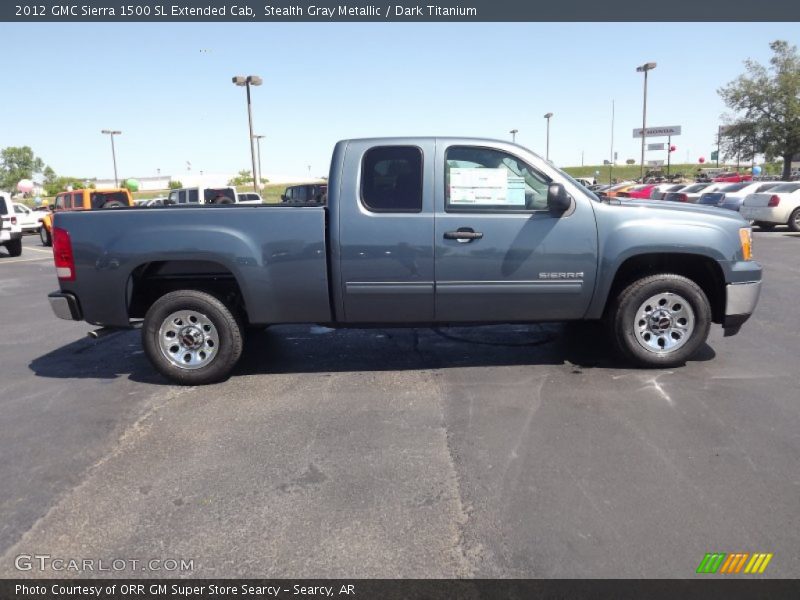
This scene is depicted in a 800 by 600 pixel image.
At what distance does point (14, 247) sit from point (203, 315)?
15.8 meters

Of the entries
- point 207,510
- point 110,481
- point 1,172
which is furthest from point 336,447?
point 1,172

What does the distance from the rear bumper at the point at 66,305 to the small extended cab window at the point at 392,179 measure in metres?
2.56

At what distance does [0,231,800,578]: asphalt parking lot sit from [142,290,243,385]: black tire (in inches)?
5.9

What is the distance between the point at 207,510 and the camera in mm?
3148

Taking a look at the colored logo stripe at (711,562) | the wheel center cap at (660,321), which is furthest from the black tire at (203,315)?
the colored logo stripe at (711,562)

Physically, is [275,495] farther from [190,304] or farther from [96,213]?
[96,213]

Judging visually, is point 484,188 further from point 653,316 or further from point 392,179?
point 653,316

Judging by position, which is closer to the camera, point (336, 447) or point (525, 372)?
point (336, 447)

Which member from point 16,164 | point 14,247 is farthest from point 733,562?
point 16,164

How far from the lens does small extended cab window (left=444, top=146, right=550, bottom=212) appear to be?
495cm

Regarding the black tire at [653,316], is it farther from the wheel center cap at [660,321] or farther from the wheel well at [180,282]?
the wheel well at [180,282]
